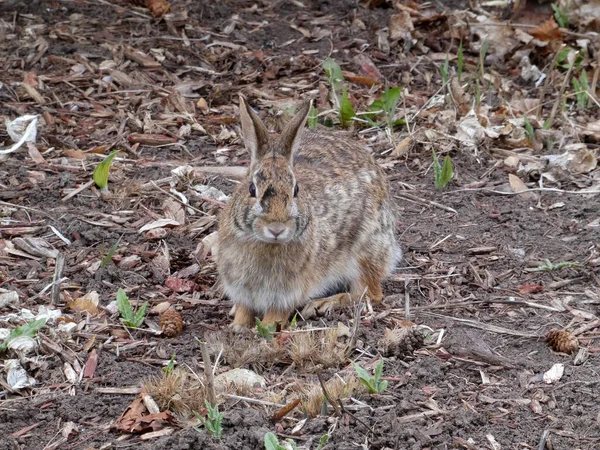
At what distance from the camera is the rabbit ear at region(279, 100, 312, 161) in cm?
578

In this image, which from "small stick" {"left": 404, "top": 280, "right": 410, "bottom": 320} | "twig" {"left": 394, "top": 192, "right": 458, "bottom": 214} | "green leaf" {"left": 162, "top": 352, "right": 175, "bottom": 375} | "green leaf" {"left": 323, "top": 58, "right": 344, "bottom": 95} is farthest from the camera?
"green leaf" {"left": 323, "top": 58, "right": 344, "bottom": 95}

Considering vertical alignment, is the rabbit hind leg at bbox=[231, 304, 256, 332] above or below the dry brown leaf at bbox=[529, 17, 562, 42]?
below

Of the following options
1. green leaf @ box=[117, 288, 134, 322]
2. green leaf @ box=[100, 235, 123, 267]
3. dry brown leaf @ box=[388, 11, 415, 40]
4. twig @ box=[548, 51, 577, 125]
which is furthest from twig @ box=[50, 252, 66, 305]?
dry brown leaf @ box=[388, 11, 415, 40]

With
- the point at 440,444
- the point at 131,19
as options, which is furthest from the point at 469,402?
the point at 131,19

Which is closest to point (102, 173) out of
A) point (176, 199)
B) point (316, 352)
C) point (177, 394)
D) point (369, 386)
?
point (176, 199)

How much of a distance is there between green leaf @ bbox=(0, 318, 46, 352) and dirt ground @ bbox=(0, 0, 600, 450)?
7 centimetres

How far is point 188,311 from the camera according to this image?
6.16m

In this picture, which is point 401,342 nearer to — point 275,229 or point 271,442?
point 275,229

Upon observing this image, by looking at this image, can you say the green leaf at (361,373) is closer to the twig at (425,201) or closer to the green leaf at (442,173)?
the twig at (425,201)

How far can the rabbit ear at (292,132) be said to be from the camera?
578cm

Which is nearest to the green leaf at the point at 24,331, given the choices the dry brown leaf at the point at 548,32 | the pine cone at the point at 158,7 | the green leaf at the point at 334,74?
the green leaf at the point at 334,74

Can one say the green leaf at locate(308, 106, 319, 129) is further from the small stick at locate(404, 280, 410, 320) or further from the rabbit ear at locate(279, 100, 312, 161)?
the rabbit ear at locate(279, 100, 312, 161)

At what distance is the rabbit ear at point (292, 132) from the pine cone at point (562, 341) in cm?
180

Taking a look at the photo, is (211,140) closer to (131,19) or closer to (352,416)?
(131,19)
